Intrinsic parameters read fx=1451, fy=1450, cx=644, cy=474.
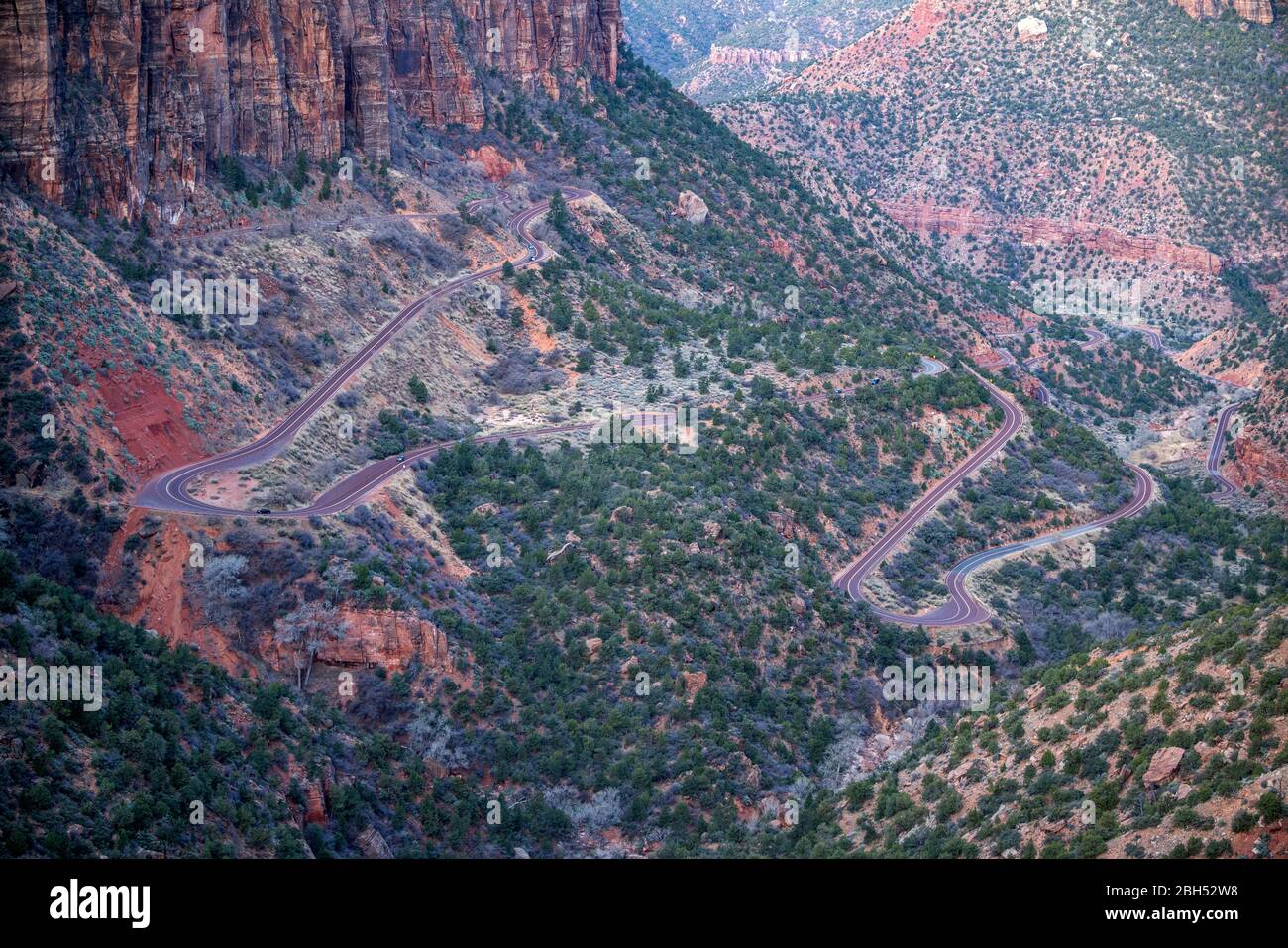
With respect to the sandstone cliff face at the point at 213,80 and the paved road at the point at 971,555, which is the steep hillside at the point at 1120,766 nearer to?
the paved road at the point at 971,555

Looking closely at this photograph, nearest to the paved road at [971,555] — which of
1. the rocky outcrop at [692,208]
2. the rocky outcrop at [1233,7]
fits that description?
the rocky outcrop at [692,208]

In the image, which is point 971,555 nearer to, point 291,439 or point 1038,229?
point 291,439

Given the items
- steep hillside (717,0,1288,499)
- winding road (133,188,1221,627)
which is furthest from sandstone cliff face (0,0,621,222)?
steep hillside (717,0,1288,499)

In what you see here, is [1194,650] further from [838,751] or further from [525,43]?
[525,43]

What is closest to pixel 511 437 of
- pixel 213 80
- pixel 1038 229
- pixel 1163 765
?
pixel 213 80

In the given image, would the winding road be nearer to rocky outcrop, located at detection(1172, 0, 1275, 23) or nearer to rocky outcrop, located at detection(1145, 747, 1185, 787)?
rocky outcrop, located at detection(1145, 747, 1185, 787)
